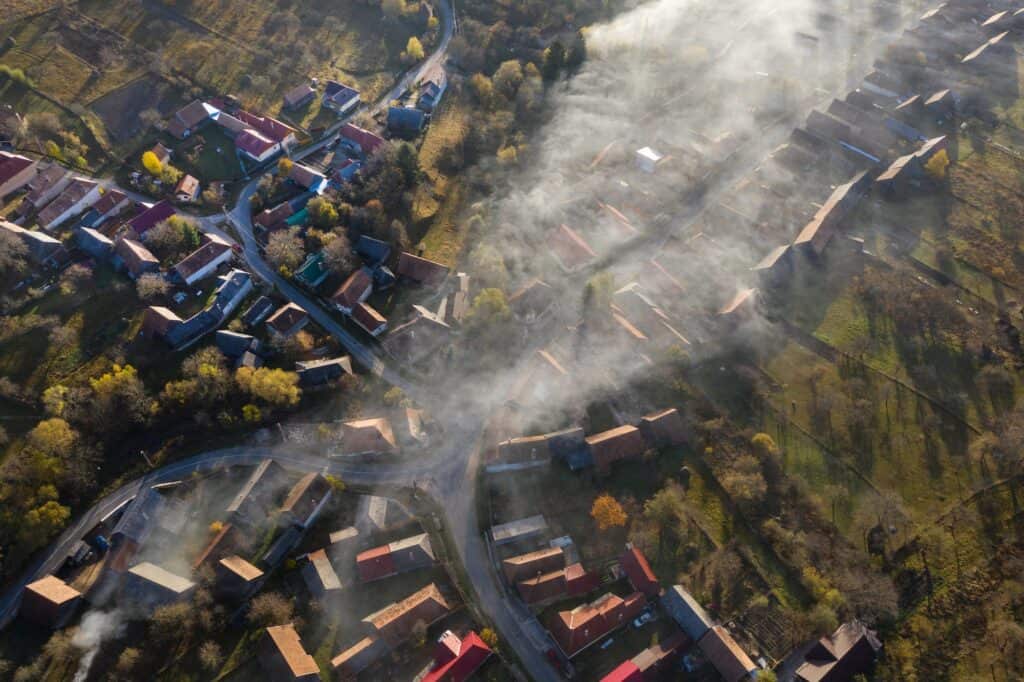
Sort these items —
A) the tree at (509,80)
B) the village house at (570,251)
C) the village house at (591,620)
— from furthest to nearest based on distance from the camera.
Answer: the tree at (509,80), the village house at (570,251), the village house at (591,620)

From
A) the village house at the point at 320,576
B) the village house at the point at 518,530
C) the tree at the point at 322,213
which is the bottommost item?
the village house at the point at 320,576

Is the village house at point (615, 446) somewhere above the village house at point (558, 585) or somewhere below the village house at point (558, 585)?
above

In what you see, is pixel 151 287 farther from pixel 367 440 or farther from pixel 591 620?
pixel 591 620

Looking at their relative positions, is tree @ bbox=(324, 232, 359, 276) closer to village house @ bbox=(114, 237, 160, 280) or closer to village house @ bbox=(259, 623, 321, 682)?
village house @ bbox=(114, 237, 160, 280)

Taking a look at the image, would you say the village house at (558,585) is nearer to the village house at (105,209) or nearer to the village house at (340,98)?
the village house at (105,209)

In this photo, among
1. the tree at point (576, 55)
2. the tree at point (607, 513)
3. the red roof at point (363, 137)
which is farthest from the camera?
the tree at point (576, 55)

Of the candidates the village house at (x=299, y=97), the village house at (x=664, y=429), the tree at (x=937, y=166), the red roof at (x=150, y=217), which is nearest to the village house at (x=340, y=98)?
the village house at (x=299, y=97)

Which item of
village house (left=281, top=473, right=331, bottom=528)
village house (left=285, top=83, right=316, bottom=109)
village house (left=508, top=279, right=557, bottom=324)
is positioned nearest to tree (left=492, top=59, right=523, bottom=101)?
village house (left=285, top=83, right=316, bottom=109)

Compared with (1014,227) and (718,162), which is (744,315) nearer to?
(718,162)
